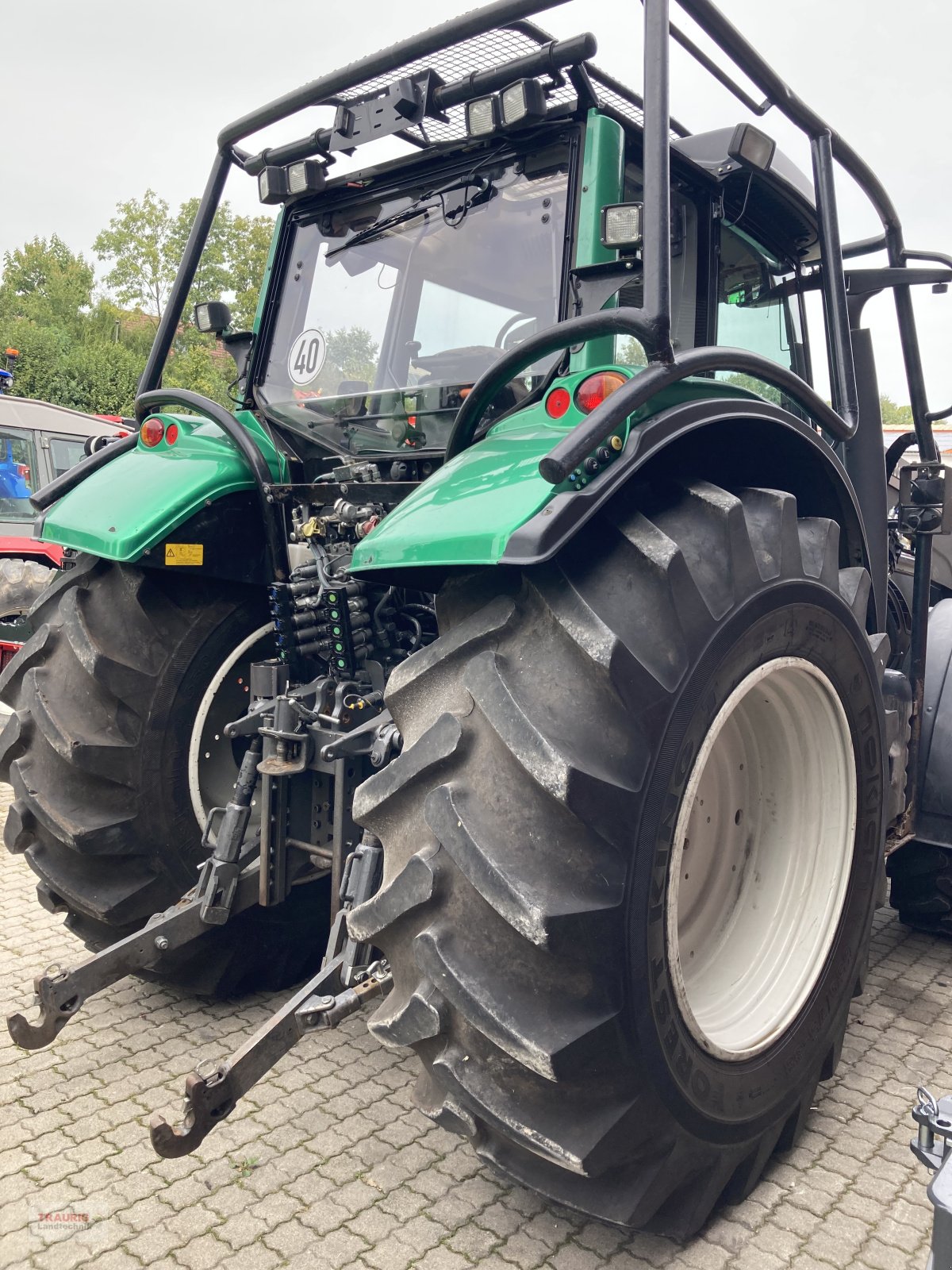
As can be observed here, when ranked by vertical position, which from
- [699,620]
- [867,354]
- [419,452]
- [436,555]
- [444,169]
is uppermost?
[444,169]

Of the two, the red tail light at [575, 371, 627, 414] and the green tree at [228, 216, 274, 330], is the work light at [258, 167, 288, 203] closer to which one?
the red tail light at [575, 371, 627, 414]

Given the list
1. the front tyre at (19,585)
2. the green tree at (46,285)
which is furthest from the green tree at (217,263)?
the front tyre at (19,585)

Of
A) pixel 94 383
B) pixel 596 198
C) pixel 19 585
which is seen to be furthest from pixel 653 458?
pixel 94 383

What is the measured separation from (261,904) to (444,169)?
6.54ft

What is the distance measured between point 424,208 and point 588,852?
1.88 meters

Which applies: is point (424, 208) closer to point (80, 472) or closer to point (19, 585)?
point (80, 472)

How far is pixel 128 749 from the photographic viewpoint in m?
2.80

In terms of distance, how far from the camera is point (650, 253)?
1900 mm

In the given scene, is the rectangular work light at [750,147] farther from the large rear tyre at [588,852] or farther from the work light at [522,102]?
the large rear tyre at [588,852]

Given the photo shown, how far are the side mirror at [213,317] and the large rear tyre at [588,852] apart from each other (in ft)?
5.92

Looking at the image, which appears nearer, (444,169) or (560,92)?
(560,92)

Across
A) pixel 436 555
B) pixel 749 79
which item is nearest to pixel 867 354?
pixel 749 79

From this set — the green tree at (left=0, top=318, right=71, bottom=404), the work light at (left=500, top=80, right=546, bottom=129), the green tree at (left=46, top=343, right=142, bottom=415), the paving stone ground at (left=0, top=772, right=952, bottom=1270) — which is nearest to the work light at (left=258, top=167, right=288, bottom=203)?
the work light at (left=500, top=80, right=546, bottom=129)

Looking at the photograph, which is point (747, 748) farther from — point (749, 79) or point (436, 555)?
point (749, 79)
